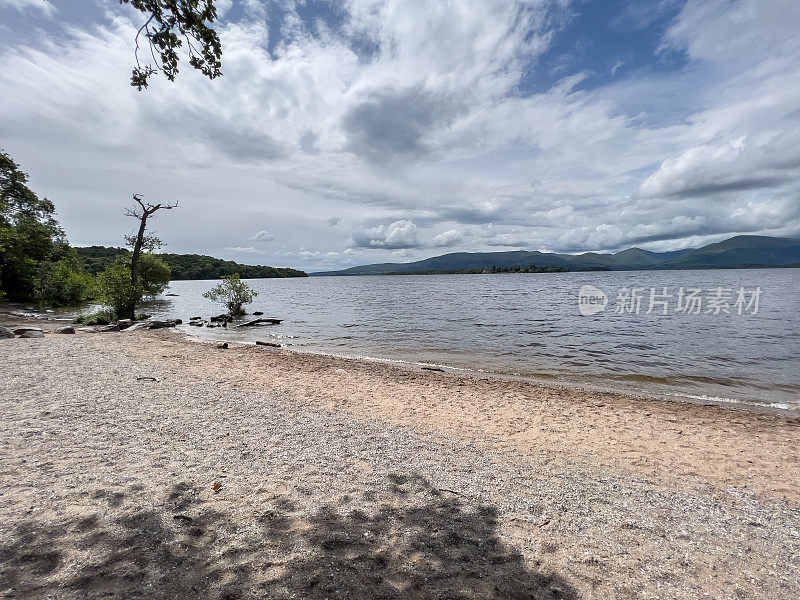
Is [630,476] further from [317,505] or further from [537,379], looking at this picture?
[537,379]

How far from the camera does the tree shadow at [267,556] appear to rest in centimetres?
343

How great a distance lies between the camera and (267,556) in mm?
3955

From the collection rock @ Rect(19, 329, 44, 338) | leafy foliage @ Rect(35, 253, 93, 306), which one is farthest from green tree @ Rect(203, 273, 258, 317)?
rock @ Rect(19, 329, 44, 338)

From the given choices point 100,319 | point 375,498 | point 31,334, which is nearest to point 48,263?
point 100,319

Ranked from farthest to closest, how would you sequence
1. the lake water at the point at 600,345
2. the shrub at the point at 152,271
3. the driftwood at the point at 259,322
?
the shrub at the point at 152,271 → the driftwood at the point at 259,322 → the lake water at the point at 600,345

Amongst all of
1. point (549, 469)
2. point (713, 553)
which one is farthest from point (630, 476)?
point (713, 553)

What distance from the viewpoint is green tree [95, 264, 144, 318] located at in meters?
27.3

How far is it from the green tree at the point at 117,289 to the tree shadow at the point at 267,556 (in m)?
29.1

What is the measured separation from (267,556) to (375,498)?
183 centimetres

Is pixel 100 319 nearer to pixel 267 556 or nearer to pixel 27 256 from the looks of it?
pixel 27 256

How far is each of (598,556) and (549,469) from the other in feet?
7.83

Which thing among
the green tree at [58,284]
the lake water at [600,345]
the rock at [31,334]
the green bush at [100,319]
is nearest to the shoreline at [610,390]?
the lake water at [600,345]

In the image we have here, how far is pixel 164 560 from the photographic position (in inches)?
147

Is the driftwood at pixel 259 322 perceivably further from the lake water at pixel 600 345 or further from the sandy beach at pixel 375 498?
the sandy beach at pixel 375 498
